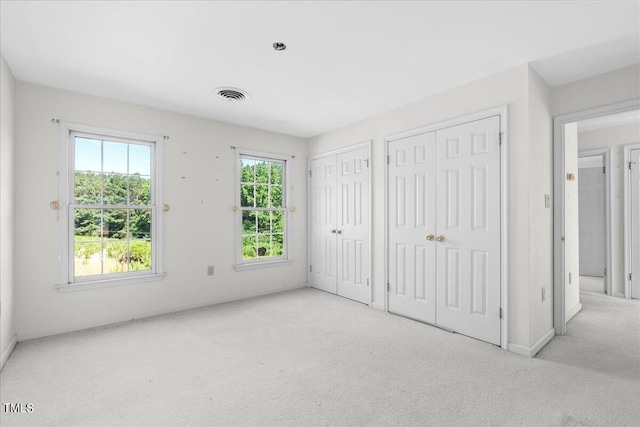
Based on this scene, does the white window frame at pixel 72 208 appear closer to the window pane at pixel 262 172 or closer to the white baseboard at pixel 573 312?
the window pane at pixel 262 172

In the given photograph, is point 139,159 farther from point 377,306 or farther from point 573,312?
point 573,312

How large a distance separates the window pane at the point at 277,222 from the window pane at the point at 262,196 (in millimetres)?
203

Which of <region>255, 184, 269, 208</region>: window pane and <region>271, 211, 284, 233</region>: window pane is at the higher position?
<region>255, 184, 269, 208</region>: window pane

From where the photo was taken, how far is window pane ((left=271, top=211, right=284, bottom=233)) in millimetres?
4723

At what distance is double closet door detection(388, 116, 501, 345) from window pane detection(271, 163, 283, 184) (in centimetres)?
188

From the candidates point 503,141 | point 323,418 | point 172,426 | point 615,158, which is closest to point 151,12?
point 172,426

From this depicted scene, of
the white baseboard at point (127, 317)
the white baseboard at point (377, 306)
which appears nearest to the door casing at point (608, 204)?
the white baseboard at point (377, 306)

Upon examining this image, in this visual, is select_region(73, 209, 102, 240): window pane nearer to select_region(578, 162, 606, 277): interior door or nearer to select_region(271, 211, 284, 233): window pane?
select_region(271, 211, 284, 233): window pane

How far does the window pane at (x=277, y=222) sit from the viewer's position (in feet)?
15.5

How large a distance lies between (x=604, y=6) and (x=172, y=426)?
3.57m

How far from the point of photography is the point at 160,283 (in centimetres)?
363

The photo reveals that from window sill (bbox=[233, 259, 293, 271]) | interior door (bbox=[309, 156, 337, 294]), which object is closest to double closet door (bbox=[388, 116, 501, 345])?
interior door (bbox=[309, 156, 337, 294])

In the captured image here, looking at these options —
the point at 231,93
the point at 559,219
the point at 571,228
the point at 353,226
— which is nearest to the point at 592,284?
the point at 571,228

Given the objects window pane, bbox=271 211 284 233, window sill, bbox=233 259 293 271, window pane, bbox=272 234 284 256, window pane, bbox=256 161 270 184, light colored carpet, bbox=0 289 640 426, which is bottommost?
light colored carpet, bbox=0 289 640 426
